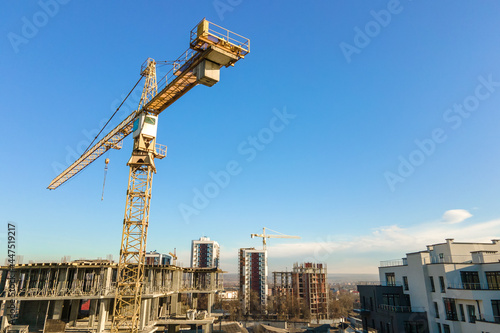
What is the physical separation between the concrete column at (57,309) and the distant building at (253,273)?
7158 centimetres

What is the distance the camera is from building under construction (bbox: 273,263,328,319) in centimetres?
8931

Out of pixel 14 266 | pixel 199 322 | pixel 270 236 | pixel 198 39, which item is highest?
pixel 198 39

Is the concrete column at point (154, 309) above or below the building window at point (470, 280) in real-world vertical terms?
below

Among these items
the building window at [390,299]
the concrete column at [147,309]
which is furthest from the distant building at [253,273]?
the building window at [390,299]

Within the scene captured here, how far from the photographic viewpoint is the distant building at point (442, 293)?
26.5 metres

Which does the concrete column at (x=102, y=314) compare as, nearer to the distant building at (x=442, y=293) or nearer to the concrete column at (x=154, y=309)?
the concrete column at (x=154, y=309)

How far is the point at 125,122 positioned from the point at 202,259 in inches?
3564

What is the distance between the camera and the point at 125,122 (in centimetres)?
3847

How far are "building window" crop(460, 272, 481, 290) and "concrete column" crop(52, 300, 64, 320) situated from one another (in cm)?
4054

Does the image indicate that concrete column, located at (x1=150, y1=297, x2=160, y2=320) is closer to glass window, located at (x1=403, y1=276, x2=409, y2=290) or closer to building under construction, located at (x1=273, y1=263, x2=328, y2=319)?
glass window, located at (x1=403, y1=276, x2=409, y2=290)

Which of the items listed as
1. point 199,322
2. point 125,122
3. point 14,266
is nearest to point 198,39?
point 125,122

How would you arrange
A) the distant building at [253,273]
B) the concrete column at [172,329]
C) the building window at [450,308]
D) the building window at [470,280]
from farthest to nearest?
the distant building at [253,273] → the concrete column at [172,329] → the building window at [450,308] → the building window at [470,280]

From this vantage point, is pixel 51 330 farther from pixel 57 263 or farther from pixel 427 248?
pixel 427 248

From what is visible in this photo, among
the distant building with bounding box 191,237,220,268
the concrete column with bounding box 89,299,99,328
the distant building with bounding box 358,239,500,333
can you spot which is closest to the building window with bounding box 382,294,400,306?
the distant building with bounding box 358,239,500,333
